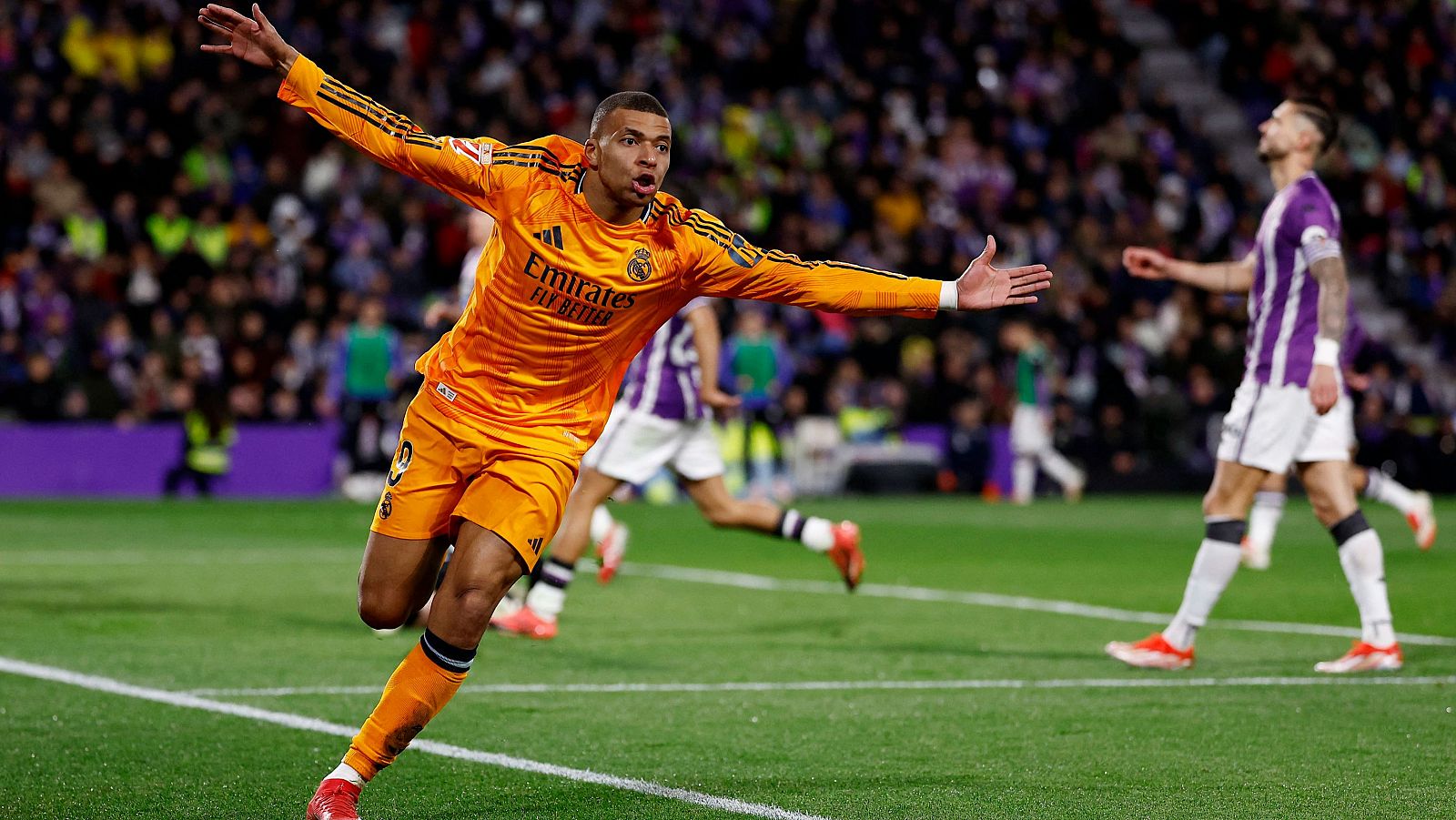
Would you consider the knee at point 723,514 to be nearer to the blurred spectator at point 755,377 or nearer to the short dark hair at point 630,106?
the short dark hair at point 630,106

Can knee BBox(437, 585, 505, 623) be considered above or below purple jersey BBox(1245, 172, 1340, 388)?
below

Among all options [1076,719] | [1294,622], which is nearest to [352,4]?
[1294,622]

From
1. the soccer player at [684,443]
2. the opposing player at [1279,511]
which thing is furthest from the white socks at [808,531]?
the opposing player at [1279,511]

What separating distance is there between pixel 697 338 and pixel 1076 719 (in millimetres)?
3999

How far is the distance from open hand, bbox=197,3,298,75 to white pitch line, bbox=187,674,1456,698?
286 cm

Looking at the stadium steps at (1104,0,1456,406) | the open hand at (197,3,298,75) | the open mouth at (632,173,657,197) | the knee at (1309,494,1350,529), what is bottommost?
the knee at (1309,494,1350,529)

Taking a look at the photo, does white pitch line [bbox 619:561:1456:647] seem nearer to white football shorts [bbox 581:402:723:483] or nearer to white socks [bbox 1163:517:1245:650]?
white socks [bbox 1163:517:1245:650]

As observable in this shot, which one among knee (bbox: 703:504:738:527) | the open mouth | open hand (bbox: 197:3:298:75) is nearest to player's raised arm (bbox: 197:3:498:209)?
open hand (bbox: 197:3:298:75)

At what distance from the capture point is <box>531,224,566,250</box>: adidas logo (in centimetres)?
562

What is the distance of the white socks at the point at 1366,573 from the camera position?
8.59m

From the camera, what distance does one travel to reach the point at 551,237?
5.62 metres

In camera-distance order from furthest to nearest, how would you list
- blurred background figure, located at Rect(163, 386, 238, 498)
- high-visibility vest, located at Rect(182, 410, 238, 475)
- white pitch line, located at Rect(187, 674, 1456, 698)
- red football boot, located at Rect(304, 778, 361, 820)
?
1. high-visibility vest, located at Rect(182, 410, 238, 475)
2. blurred background figure, located at Rect(163, 386, 238, 498)
3. white pitch line, located at Rect(187, 674, 1456, 698)
4. red football boot, located at Rect(304, 778, 361, 820)

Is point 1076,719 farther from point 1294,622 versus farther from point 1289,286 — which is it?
point 1294,622

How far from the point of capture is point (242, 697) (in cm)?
754
